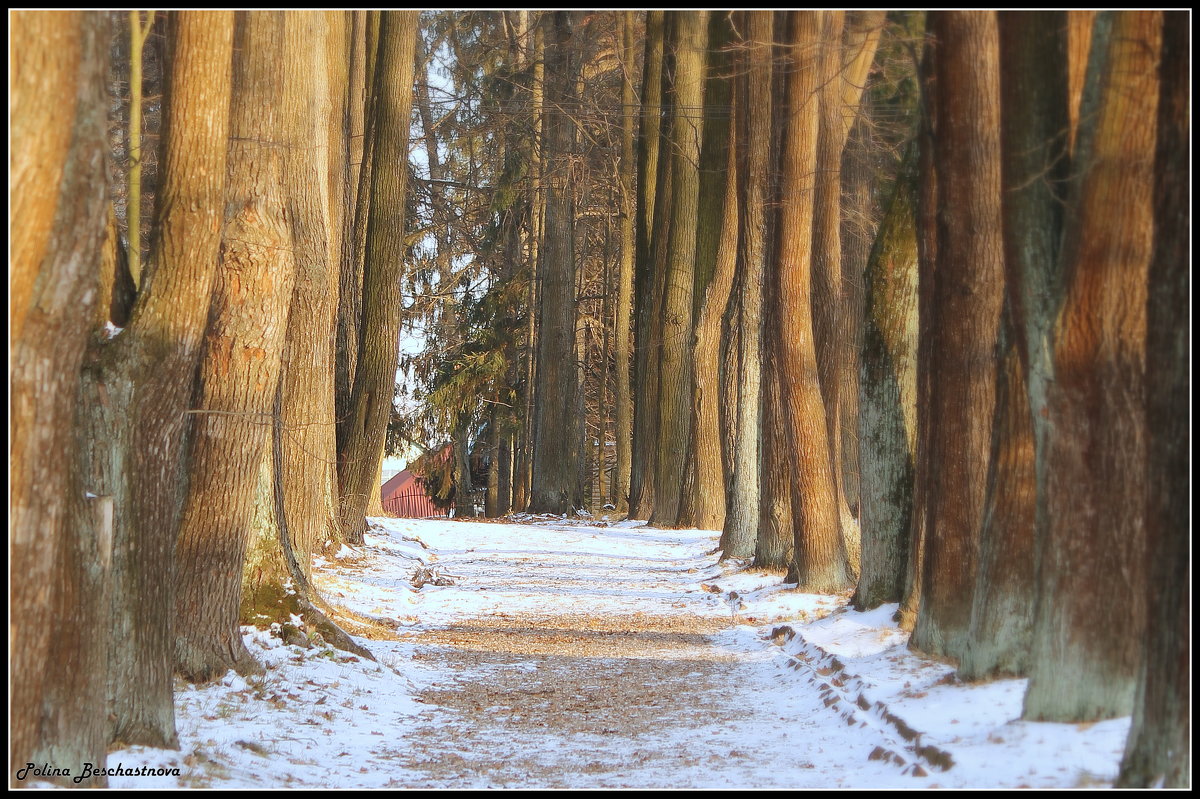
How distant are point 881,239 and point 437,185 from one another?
58.1 ft

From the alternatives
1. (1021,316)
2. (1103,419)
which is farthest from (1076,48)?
(1103,419)

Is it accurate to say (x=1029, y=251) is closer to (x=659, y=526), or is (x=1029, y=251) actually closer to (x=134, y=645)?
(x=134, y=645)

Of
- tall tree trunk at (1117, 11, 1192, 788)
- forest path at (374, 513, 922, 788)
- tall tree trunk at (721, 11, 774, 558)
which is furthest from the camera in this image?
tall tree trunk at (721, 11, 774, 558)

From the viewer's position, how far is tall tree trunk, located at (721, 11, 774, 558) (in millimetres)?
15344

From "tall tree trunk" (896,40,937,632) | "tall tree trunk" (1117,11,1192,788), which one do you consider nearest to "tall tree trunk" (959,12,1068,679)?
"tall tree trunk" (1117,11,1192,788)

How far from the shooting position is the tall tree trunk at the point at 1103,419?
5586 millimetres

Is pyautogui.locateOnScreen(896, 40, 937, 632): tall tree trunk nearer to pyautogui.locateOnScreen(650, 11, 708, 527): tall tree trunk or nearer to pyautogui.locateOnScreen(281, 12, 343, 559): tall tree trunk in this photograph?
pyautogui.locateOnScreen(281, 12, 343, 559): tall tree trunk

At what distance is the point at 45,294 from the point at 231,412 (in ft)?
10.8

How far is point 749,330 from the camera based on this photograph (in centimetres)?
1664

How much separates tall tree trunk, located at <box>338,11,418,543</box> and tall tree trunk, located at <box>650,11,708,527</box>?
17.3 ft

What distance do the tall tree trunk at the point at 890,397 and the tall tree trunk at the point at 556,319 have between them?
1558cm

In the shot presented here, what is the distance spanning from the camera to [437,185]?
2677 centimetres

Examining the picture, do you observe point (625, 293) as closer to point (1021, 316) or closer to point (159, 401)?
point (1021, 316)

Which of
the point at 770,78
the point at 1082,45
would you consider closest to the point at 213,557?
the point at 1082,45
